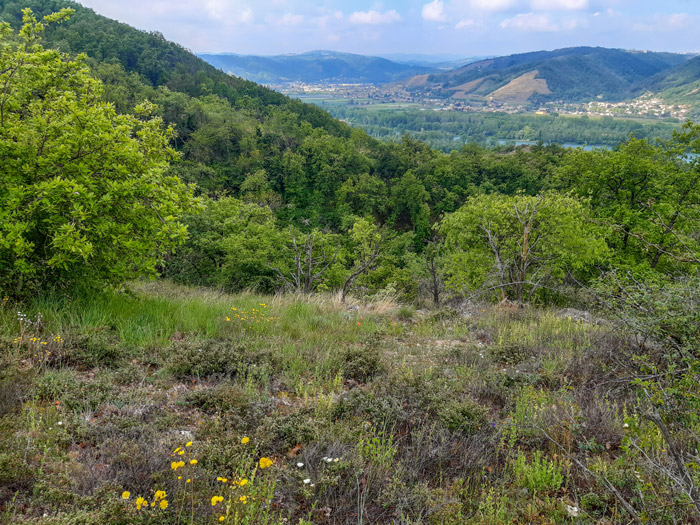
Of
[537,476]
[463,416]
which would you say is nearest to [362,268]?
[463,416]

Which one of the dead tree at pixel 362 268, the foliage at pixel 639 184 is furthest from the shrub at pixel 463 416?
the foliage at pixel 639 184

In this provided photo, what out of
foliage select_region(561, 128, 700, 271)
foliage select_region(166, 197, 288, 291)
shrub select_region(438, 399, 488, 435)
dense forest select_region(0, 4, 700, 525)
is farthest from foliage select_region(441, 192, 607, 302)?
foliage select_region(166, 197, 288, 291)

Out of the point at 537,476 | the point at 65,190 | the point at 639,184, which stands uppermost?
the point at 65,190

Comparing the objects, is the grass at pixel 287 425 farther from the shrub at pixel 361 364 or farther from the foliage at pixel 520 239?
the foliage at pixel 520 239

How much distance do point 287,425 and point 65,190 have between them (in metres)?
4.26

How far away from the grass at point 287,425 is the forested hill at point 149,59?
90905 millimetres

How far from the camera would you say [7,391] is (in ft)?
11.0

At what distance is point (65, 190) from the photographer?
5.03 m

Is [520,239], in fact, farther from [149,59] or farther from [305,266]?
[149,59]

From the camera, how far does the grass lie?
2.62m

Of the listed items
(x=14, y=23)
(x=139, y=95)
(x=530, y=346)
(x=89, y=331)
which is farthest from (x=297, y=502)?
(x=14, y=23)

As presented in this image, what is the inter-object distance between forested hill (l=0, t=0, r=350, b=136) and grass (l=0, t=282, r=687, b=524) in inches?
3579

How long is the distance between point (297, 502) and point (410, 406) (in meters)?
1.71

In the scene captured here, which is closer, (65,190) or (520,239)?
A: (65,190)
